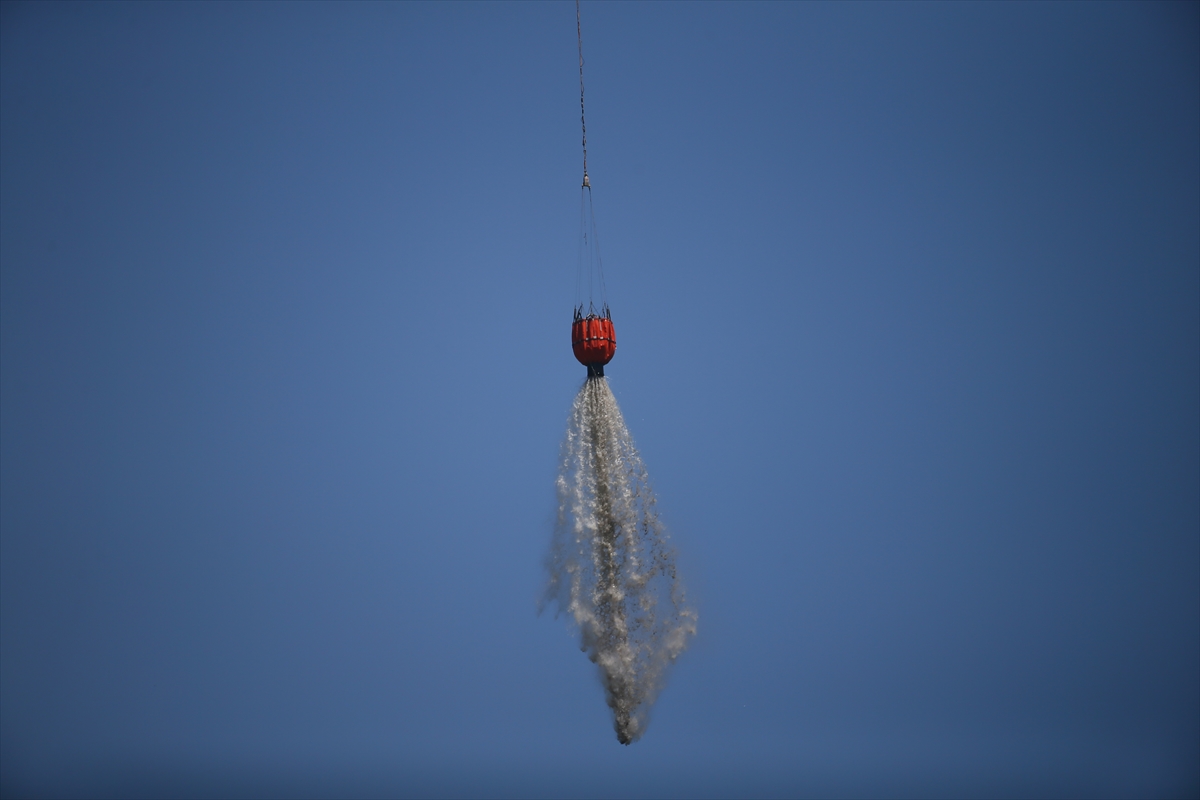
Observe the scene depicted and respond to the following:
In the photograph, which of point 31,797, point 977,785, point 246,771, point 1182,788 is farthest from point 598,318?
point 246,771

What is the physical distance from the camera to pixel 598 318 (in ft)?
109

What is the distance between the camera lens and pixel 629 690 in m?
35.9

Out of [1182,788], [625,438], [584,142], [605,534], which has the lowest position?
[1182,788]

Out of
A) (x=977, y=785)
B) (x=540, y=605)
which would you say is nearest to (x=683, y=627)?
(x=540, y=605)

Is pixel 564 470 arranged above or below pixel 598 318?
below

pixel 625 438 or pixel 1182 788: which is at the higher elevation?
pixel 625 438

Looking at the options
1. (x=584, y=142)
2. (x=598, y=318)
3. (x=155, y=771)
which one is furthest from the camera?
(x=155, y=771)

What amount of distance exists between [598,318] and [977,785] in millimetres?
80798

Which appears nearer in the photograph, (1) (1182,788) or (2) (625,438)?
(2) (625,438)

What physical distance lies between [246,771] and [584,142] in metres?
97.1

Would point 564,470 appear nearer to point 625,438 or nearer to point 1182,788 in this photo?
point 625,438

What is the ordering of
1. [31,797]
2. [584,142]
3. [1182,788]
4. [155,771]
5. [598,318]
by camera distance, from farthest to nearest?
[155,771]
[31,797]
[1182,788]
[584,142]
[598,318]

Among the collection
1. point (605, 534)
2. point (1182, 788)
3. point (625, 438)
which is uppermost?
point (625, 438)

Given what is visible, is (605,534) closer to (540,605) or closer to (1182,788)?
(540,605)
